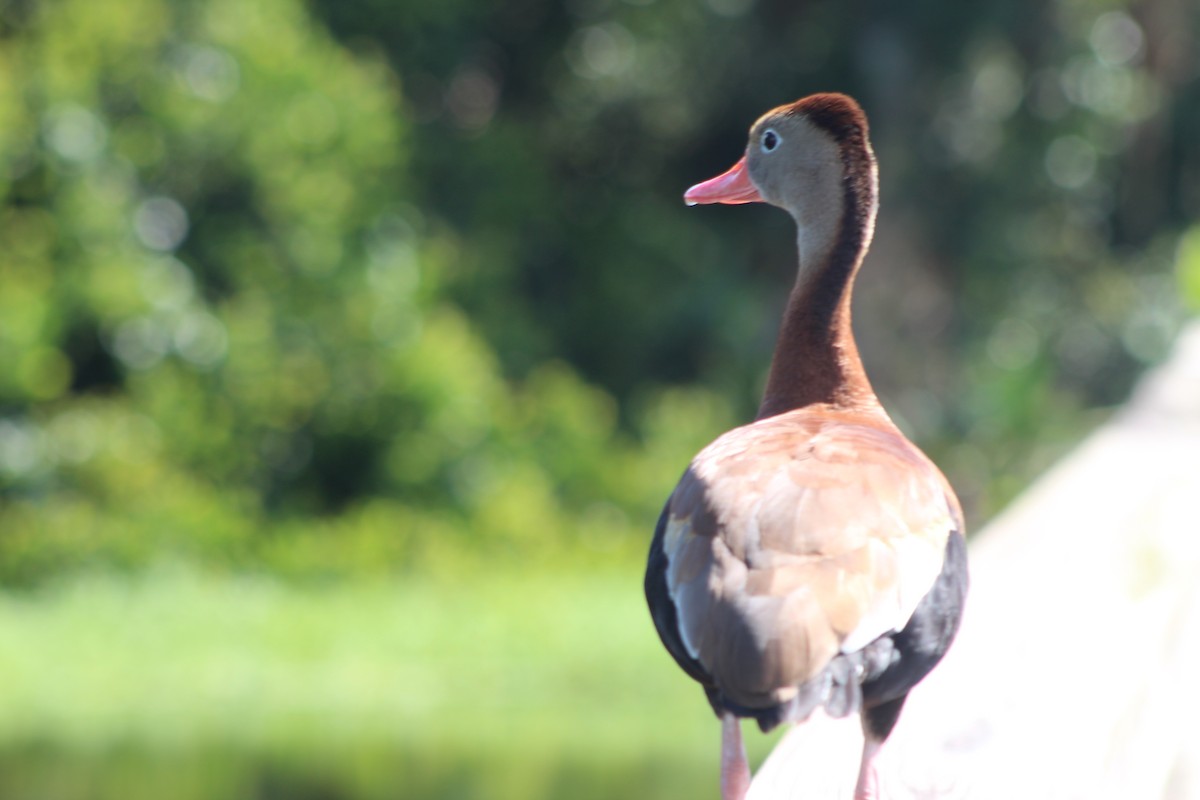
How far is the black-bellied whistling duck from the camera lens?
4.67ft

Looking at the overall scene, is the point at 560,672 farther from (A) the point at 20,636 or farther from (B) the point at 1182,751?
(B) the point at 1182,751

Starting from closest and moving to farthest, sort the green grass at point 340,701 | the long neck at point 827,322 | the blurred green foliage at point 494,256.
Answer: the long neck at point 827,322, the green grass at point 340,701, the blurred green foliage at point 494,256

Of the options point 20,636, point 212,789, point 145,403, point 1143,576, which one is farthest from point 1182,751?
point 145,403

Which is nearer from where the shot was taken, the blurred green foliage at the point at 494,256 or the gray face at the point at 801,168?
the gray face at the point at 801,168

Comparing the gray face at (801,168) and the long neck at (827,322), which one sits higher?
the gray face at (801,168)

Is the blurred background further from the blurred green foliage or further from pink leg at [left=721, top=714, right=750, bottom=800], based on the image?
pink leg at [left=721, top=714, right=750, bottom=800]

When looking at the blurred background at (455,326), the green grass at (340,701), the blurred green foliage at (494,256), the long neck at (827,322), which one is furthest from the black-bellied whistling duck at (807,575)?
the blurred green foliage at (494,256)

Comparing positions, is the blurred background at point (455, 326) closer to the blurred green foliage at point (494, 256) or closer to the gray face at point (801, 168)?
the blurred green foliage at point (494, 256)

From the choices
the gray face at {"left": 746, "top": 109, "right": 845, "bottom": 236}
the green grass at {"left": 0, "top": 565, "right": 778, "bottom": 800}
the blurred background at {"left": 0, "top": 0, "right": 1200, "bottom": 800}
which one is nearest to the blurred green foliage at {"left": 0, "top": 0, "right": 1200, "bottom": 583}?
the blurred background at {"left": 0, "top": 0, "right": 1200, "bottom": 800}

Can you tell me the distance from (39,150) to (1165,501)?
349 inches

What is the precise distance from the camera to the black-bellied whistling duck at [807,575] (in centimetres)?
142

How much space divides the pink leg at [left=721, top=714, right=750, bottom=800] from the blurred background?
11.6ft

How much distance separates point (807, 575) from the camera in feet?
4.84

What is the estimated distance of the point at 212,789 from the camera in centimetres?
716
